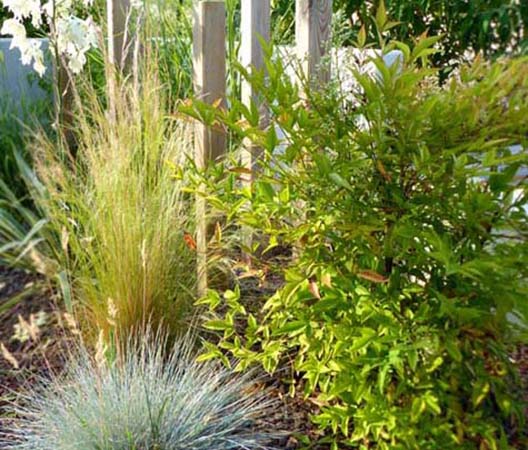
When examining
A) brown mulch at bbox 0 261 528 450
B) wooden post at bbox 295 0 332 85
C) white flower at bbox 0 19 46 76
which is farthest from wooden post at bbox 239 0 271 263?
white flower at bbox 0 19 46 76

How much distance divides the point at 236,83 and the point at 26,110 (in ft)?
4.30

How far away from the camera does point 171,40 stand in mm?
3770

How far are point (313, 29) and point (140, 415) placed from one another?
1395 millimetres

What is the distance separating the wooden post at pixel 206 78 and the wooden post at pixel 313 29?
10.5 inches

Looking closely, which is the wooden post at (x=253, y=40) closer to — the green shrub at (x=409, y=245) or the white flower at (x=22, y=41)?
the green shrub at (x=409, y=245)

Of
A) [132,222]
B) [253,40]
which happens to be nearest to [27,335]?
[132,222]

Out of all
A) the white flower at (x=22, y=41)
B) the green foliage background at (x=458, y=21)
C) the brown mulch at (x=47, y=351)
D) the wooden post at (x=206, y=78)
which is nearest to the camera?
the brown mulch at (x=47, y=351)

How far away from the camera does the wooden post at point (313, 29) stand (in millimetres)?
2598

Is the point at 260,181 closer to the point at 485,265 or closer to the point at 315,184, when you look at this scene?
the point at 315,184

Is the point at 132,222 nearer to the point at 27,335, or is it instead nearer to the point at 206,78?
the point at 27,335

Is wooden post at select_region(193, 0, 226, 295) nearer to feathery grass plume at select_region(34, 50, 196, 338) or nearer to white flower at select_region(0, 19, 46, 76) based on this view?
feathery grass plume at select_region(34, 50, 196, 338)

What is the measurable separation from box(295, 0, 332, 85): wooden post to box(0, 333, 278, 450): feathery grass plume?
1.11 metres

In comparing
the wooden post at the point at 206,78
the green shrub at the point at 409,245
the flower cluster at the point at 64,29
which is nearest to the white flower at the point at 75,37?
the flower cluster at the point at 64,29

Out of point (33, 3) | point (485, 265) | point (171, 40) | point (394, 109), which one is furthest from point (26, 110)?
point (485, 265)
